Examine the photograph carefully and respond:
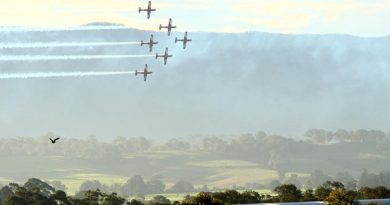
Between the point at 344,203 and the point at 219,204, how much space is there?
970 inches

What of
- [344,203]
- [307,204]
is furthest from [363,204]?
[344,203]

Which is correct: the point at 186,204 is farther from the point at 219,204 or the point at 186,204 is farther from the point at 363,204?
the point at 363,204

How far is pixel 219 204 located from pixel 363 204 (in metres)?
54.7

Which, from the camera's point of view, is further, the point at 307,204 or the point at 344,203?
the point at 307,204

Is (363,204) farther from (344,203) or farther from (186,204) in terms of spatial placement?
(186,204)

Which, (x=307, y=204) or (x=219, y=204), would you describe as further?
(x=307, y=204)

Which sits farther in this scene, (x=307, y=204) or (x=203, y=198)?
(x=307, y=204)

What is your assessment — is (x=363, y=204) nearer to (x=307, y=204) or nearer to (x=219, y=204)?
(x=307, y=204)

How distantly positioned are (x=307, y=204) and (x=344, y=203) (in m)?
42.0

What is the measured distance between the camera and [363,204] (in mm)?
194125

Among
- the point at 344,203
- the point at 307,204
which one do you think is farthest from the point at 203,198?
the point at 307,204

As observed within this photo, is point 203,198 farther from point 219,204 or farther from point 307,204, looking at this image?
point 307,204

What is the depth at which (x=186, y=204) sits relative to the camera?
154 metres

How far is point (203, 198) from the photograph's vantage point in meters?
154
